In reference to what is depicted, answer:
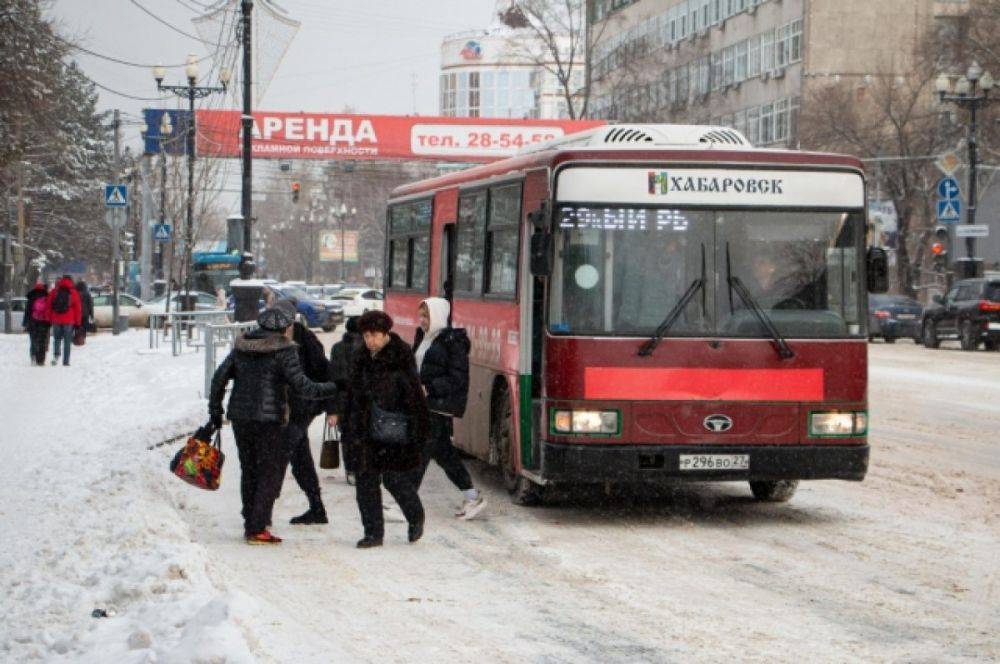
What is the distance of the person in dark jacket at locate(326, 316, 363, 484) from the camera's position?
11188mm

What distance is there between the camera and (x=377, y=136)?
2613 inches

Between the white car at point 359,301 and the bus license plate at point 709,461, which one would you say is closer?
the bus license plate at point 709,461

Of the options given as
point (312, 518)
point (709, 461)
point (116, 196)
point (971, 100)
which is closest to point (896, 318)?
point (971, 100)

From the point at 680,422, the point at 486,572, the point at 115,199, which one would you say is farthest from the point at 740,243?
the point at 115,199

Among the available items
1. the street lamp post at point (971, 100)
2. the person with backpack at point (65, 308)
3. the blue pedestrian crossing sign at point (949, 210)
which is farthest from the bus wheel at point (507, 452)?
A: the street lamp post at point (971, 100)

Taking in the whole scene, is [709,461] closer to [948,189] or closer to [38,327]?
[38,327]

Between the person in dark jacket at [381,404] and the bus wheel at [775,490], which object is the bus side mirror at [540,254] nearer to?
the person in dark jacket at [381,404]

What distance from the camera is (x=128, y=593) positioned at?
8594 mm

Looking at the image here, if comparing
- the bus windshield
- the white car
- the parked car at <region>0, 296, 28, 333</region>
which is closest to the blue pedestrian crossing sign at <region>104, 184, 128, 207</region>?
the parked car at <region>0, 296, 28, 333</region>

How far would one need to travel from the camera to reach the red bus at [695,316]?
481 inches

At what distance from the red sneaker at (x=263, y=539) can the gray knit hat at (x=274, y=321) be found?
4.34 ft

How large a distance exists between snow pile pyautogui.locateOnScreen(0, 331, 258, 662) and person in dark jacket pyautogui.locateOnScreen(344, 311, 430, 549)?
1.24 m

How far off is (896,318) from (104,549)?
40.9 meters

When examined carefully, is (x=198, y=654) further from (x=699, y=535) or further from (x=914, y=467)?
(x=914, y=467)
